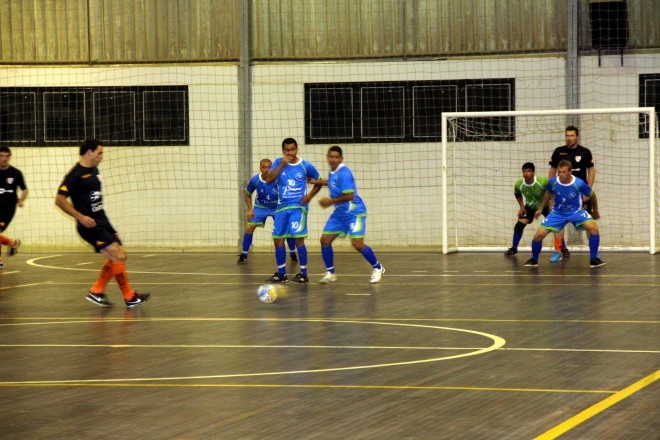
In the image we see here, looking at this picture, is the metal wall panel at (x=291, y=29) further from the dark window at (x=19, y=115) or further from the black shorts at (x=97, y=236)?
the black shorts at (x=97, y=236)

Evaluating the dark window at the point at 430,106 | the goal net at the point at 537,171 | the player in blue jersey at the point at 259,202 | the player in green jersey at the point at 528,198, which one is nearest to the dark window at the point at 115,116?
the player in blue jersey at the point at 259,202

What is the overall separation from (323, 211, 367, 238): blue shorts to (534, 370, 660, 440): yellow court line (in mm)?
8073

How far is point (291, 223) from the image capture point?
17.4 m

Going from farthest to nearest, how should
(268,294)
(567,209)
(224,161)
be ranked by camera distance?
(224,161)
(567,209)
(268,294)

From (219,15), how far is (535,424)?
20.1 meters

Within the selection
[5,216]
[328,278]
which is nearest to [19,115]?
[5,216]

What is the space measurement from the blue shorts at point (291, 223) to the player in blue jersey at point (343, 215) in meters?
0.37

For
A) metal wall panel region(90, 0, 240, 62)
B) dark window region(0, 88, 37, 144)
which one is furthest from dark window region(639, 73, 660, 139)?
dark window region(0, 88, 37, 144)

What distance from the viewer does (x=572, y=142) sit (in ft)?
68.1

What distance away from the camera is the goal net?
2461 centimetres

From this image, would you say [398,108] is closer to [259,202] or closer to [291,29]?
[291,29]

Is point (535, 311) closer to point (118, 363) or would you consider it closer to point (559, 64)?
point (118, 363)

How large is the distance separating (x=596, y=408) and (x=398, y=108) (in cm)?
1819

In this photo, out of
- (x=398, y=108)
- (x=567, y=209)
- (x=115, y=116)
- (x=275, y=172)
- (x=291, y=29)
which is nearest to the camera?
(x=275, y=172)
